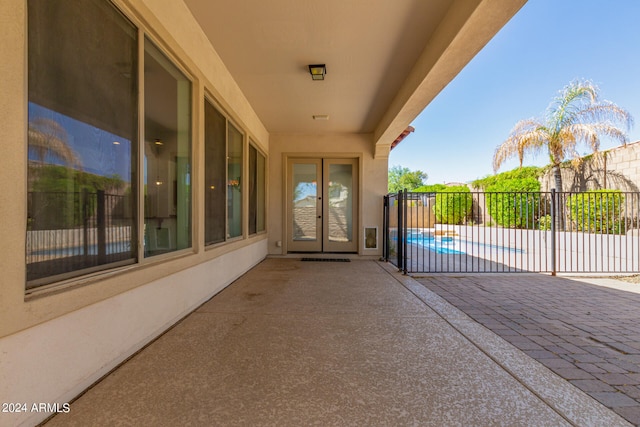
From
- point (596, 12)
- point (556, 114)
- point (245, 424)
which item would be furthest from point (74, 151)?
point (596, 12)

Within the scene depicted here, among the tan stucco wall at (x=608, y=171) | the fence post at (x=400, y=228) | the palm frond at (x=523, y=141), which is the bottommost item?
the fence post at (x=400, y=228)

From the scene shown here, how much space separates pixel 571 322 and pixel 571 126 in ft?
29.4

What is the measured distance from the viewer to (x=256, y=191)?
5762 millimetres

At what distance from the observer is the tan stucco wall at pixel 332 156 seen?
21.7 ft

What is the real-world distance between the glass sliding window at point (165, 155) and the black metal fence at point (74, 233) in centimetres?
29

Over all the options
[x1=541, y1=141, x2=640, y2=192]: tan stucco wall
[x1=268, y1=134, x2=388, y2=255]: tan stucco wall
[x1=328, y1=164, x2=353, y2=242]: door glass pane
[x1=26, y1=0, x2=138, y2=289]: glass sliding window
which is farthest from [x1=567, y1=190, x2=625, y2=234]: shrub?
[x1=26, y1=0, x2=138, y2=289]: glass sliding window

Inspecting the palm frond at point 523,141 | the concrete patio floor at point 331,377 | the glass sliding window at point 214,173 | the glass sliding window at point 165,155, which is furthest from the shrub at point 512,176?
the glass sliding window at point 165,155

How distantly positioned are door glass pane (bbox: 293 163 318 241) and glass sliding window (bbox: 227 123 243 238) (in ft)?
7.44

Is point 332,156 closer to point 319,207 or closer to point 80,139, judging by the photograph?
point 319,207

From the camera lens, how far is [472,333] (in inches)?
95.4

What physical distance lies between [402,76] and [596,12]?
884cm

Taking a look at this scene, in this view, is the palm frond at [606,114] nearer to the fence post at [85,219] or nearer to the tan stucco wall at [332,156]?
the tan stucco wall at [332,156]

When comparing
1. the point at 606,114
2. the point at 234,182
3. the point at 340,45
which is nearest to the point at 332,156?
the point at 234,182

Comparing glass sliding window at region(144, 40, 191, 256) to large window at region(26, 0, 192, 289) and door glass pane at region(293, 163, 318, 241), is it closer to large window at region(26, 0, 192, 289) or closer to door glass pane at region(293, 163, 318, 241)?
large window at region(26, 0, 192, 289)
